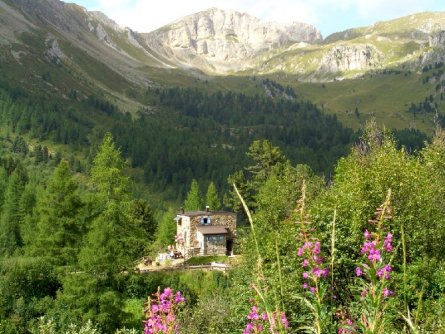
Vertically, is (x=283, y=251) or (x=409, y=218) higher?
(x=409, y=218)

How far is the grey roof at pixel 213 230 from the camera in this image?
78625 mm

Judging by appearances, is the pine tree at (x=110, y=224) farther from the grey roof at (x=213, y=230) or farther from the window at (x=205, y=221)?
the window at (x=205, y=221)

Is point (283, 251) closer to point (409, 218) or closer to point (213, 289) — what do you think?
point (409, 218)

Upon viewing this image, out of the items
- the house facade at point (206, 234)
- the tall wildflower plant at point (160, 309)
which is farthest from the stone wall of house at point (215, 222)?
the tall wildflower plant at point (160, 309)

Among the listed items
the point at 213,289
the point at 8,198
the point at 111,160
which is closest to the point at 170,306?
the point at 111,160

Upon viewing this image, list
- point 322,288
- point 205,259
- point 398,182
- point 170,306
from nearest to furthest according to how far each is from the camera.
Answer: point 322,288
point 170,306
point 398,182
point 205,259

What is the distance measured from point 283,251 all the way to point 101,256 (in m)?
20.4

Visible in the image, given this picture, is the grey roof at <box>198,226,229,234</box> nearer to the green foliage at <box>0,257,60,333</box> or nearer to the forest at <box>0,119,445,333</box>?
the forest at <box>0,119,445,333</box>

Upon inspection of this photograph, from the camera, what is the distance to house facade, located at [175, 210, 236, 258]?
259 feet

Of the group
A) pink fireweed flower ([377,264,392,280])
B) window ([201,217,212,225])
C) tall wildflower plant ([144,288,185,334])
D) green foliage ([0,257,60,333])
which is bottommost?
green foliage ([0,257,60,333])

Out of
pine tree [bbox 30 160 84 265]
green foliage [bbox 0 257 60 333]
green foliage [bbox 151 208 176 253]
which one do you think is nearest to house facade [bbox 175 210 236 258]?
green foliage [bbox 151 208 176 253]

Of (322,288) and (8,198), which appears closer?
(322,288)

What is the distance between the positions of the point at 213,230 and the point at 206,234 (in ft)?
5.43

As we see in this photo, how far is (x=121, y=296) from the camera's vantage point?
157 feet
